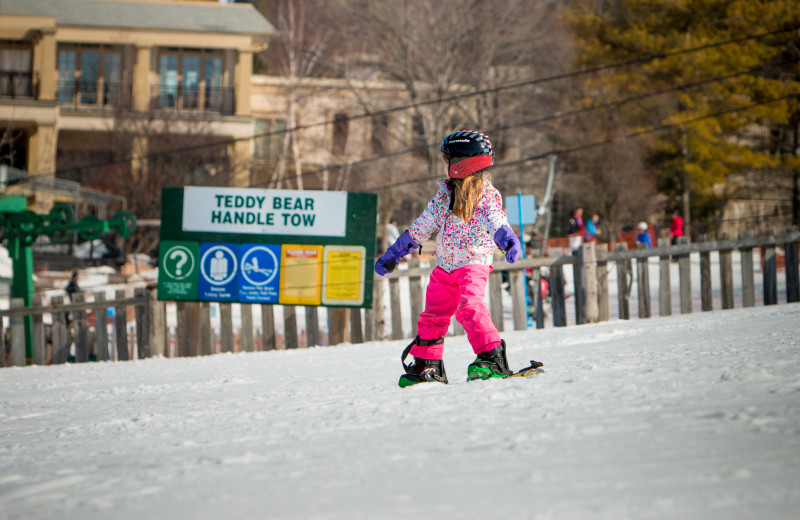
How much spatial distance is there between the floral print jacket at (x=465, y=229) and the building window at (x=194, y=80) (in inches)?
987

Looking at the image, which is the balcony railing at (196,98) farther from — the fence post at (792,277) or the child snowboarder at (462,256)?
the child snowboarder at (462,256)

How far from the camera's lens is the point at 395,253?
448 centimetres

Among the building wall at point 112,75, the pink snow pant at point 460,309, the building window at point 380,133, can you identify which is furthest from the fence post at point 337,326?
the building wall at point 112,75

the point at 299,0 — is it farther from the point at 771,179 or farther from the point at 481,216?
the point at 481,216

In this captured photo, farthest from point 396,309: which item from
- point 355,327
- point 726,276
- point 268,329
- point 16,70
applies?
point 16,70

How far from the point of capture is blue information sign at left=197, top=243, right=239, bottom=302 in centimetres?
847

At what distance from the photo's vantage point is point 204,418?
12.4 feet

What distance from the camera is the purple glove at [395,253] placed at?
4477 mm

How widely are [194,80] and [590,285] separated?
76.9 feet

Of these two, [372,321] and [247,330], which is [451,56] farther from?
[247,330]

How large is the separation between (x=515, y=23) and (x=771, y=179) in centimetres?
1155

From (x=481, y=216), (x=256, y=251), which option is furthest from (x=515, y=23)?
(x=481, y=216)

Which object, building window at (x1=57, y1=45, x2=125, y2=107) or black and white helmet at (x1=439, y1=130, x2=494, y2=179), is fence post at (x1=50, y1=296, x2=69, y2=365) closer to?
black and white helmet at (x1=439, y1=130, x2=494, y2=179)

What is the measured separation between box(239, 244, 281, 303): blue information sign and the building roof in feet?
69.7
